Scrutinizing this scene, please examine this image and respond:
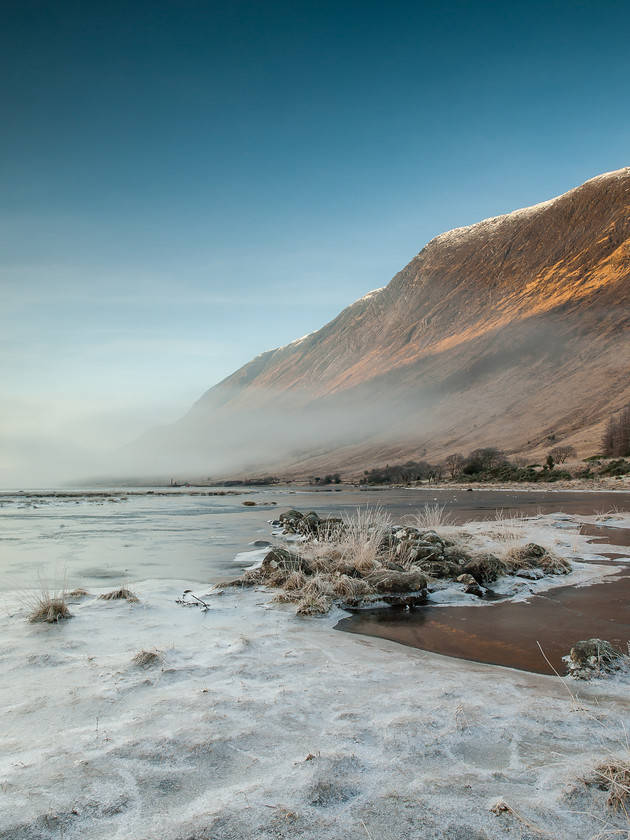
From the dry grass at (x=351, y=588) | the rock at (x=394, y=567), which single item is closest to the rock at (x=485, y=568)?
the rock at (x=394, y=567)

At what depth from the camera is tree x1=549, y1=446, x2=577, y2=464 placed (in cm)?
5781

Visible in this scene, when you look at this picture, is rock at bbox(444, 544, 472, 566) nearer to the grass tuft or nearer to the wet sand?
the wet sand

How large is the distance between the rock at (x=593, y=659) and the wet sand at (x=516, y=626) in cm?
18

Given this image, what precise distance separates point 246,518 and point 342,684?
22.3 meters

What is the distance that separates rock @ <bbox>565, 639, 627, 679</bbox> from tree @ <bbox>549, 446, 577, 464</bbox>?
187 feet

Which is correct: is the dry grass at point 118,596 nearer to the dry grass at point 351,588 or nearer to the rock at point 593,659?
the dry grass at point 351,588

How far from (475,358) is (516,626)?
107 metres

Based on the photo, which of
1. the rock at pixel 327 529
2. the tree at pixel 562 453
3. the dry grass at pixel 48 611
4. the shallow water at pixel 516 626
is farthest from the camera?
the tree at pixel 562 453

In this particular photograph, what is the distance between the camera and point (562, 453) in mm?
59469

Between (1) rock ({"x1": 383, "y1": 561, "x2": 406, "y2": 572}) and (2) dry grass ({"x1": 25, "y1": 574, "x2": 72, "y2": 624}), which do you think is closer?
(2) dry grass ({"x1": 25, "y1": 574, "x2": 72, "y2": 624})

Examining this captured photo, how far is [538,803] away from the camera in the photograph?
2.74 m

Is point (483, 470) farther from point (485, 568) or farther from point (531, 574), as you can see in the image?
point (485, 568)

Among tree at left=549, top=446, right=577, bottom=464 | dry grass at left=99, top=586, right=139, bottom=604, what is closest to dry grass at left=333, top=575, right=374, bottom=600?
dry grass at left=99, top=586, right=139, bottom=604

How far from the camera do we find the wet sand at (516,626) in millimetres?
5656
